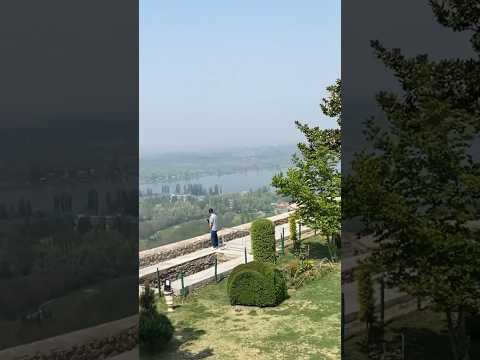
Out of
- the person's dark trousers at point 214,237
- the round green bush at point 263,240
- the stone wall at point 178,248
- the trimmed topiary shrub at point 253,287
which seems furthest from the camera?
the person's dark trousers at point 214,237

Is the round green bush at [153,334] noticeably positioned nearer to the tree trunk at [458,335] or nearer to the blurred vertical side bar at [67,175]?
the blurred vertical side bar at [67,175]

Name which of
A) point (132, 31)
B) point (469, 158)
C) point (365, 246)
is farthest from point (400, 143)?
point (132, 31)

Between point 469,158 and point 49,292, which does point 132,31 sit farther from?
point 469,158

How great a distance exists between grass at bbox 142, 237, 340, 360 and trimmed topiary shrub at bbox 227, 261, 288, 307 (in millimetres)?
196

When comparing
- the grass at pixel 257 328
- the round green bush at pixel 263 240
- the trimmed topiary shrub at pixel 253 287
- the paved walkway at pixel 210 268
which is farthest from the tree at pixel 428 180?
the round green bush at pixel 263 240

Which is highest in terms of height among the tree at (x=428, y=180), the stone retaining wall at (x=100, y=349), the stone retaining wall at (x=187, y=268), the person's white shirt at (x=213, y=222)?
the tree at (x=428, y=180)

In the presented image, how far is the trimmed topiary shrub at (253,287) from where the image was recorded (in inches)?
563

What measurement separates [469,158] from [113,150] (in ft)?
17.4

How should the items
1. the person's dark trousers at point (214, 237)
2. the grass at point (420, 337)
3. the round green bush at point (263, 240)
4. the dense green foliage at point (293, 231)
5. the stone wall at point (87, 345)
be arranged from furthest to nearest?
the dense green foliage at point (293, 231)
the person's dark trousers at point (214, 237)
the round green bush at point (263, 240)
the stone wall at point (87, 345)
the grass at point (420, 337)

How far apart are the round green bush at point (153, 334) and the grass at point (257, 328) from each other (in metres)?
0.19

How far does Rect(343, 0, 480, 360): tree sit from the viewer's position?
24.8 ft

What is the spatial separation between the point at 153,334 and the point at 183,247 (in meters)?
7.03

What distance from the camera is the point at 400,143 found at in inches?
310

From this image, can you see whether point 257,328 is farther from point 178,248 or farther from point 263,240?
point 178,248
